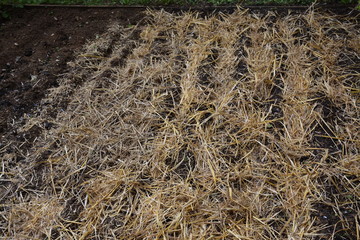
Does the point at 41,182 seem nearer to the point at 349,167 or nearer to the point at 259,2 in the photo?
the point at 349,167

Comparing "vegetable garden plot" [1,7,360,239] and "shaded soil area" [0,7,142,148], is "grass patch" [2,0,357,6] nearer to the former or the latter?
"shaded soil area" [0,7,142,148]

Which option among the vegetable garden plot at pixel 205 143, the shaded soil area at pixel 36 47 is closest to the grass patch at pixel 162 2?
the shaded soil area at pixel 36 47

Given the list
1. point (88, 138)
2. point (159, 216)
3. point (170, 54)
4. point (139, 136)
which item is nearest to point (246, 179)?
point (159, 216)

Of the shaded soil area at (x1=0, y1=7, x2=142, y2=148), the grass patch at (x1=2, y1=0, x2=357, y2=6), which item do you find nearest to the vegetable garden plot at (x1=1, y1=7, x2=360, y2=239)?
the shaded soil area at (x1=0, y1=7, x2=142, y2=148)

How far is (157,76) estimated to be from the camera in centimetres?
342

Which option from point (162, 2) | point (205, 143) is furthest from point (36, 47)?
point (205, 143)

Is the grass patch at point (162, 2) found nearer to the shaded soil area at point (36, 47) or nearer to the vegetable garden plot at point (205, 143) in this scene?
the shaded soil area at point (36, 47)

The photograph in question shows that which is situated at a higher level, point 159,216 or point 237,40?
point 237,40

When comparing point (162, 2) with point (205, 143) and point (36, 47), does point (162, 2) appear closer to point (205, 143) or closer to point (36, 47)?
point (36, 47)

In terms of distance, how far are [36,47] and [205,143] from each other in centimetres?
270

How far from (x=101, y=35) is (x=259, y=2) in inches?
87.6

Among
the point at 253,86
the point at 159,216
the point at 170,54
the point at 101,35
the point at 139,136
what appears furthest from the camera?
the point at 101,35

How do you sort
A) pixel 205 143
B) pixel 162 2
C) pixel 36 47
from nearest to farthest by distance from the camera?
pixel 205 143 → pixel 36 47 → pixel 162 2

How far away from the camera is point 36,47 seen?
405 cm
